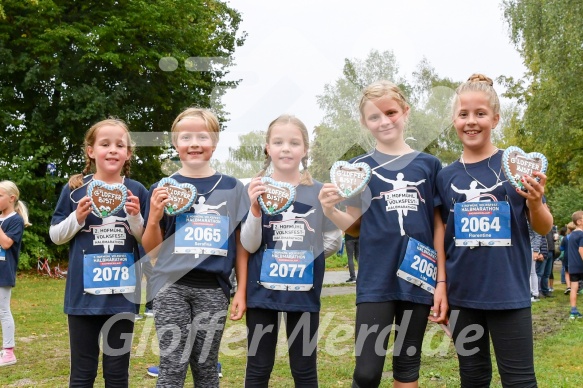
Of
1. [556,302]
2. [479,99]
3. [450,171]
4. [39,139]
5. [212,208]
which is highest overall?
[39,139]

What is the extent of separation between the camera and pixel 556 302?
10.1 m

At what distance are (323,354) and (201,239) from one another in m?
3.01

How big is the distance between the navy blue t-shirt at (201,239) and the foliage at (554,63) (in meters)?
18.3

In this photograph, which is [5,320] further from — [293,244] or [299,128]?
[299,128]

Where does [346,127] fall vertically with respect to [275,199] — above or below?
above

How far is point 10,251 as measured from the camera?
528 cm

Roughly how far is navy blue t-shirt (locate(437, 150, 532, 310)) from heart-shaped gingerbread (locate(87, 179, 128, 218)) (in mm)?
1689

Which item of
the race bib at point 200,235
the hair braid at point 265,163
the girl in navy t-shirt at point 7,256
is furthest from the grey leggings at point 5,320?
the hair braid at point 265,163

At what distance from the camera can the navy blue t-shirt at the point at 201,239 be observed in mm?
2877

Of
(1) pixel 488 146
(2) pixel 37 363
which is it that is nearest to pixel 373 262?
(1) pixel 488 146

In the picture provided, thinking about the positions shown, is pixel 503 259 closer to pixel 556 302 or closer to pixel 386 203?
pixel 386 203

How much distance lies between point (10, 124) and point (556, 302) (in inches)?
566

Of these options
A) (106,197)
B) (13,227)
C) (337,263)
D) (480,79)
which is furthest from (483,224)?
(337,263)

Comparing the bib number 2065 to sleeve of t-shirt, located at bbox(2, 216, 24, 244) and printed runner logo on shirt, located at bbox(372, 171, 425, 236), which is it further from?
sleeve of t-shirt, located at bbox(2, 216, 24, 244)
